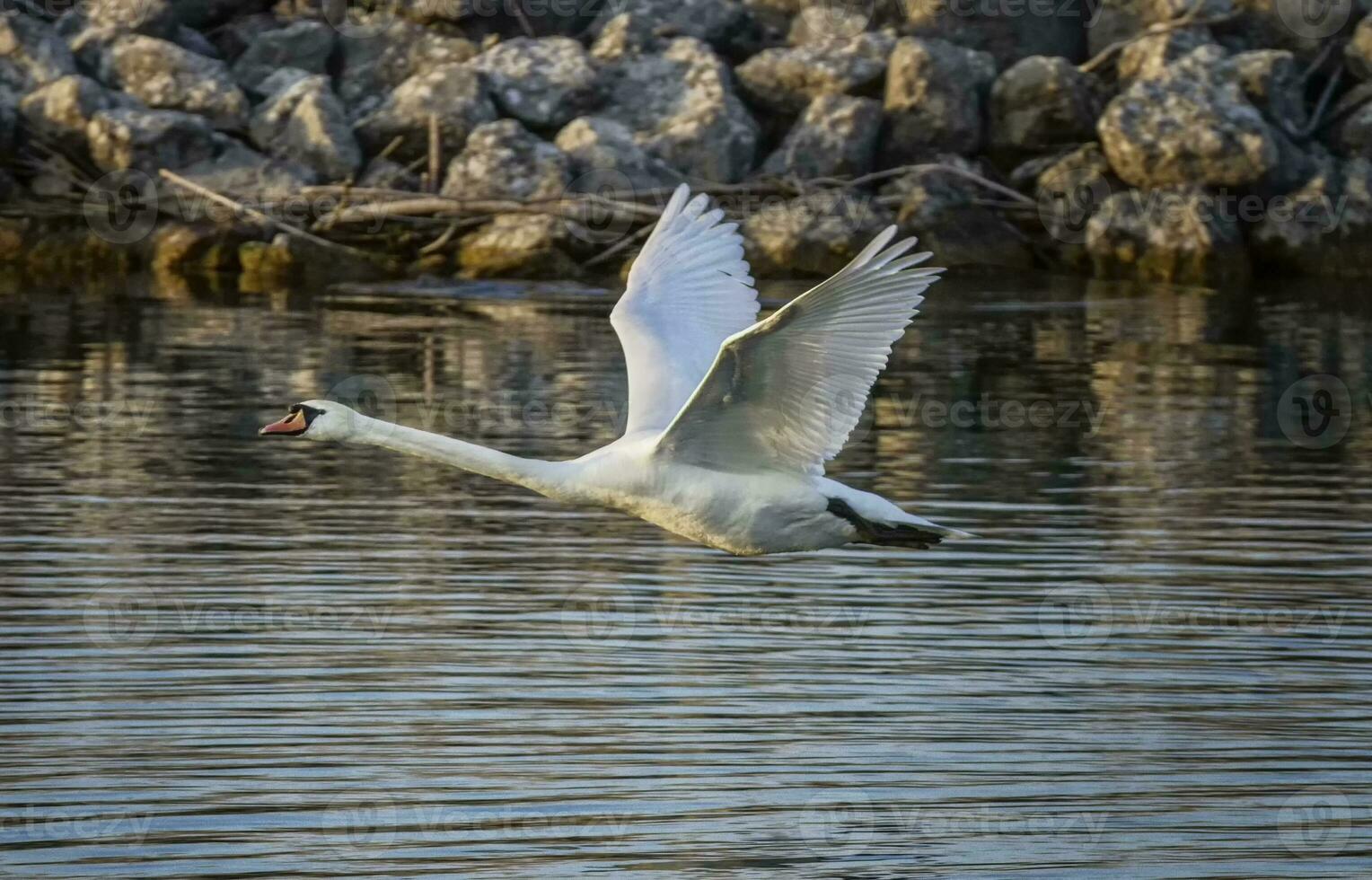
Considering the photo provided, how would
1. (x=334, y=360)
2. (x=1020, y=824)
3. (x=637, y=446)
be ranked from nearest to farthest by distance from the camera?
1. (x=1020, y=824)
2. (x=637, y=446)
3. (x=334, y=360)

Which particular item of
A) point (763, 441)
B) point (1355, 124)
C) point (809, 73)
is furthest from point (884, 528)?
point (1355, 124)

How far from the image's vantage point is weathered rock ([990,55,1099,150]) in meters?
30.5

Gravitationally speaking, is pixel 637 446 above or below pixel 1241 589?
above

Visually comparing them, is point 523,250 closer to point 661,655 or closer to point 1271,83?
point 1271,83

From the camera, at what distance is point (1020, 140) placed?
30734mm

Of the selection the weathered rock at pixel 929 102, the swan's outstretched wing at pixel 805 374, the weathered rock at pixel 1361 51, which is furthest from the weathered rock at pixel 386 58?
the swan's outstretched wing at pixel 805 374

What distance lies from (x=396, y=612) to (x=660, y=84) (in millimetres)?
20580

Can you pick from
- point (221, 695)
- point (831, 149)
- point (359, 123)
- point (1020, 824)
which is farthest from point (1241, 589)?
point (359, 123)

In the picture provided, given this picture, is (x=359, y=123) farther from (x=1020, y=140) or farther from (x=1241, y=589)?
(x=1241, y=589)

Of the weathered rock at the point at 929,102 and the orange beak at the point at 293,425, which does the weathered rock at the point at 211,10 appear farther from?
the orange beak at the point at 293,425

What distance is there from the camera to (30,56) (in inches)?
1228

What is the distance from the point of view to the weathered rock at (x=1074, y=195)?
3008 cm

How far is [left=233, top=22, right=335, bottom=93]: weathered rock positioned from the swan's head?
23.5 m

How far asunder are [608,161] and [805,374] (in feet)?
69.2
